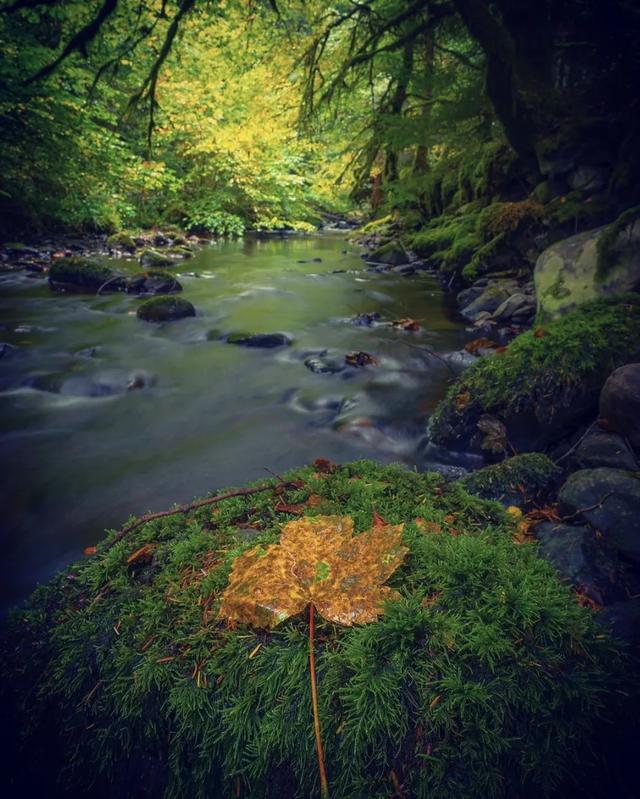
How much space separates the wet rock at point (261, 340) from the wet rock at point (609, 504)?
570 cm

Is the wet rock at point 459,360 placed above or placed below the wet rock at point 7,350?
above

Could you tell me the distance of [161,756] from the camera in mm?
1354

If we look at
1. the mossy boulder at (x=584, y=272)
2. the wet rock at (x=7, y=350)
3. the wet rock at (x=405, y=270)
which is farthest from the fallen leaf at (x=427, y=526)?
the wet rock at (x=405, y=270)

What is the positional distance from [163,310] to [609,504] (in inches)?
319

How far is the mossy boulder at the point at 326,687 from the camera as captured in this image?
113 cm

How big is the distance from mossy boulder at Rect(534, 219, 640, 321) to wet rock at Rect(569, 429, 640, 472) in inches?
104

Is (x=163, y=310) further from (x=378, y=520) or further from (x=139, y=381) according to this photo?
(x=378, y=520)

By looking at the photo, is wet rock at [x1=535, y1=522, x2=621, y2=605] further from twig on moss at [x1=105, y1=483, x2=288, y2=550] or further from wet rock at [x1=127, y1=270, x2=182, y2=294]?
wet rock at [x1=127, y1=270, x2=182, y2=294]

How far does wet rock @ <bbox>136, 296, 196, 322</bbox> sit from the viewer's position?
8.61 m

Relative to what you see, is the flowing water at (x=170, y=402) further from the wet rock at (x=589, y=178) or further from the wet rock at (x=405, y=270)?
the wet rock at (x=589, y=178)

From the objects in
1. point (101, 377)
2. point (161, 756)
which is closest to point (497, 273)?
point (101, 377)

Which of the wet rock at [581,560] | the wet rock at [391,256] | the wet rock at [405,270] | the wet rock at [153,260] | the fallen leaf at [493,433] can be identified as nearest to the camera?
the wet rock at [581,560]

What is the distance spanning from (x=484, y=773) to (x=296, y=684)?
51 cm

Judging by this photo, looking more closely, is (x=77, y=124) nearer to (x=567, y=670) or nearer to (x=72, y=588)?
(x=72, y=588)
